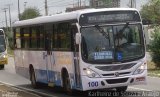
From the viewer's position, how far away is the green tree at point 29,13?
10916 cm

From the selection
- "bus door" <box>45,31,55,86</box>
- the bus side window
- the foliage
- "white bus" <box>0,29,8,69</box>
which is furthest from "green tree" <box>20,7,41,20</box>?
"bus door" <box>45,31,55,86</box>

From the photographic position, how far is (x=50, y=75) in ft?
64.1

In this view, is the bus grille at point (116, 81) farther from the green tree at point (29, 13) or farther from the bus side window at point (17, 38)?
the green tree at point (29, 13)

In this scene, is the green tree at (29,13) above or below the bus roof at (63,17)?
below

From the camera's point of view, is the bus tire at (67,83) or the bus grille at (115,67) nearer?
the bus grille at (115,67)

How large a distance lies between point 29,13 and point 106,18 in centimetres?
9599

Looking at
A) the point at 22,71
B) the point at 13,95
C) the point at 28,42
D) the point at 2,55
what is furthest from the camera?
the point at 2,55

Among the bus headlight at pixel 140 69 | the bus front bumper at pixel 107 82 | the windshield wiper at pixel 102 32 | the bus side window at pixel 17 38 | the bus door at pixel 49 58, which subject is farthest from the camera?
the bus side window at pixel 17 38

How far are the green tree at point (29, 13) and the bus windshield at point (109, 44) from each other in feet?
306

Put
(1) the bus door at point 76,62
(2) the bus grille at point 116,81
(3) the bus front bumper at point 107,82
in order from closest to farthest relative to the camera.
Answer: (3) the bus front bumper at point 107,82 → (2) the bus grille at point 116,81 → (1) the bus door at point 76,62

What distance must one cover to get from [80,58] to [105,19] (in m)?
1.41

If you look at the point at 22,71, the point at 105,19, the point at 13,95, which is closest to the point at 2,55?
the point at 22,71

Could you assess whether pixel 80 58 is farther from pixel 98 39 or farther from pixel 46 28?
pixel 46 28

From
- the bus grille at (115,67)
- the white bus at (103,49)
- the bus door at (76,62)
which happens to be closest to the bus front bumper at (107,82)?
the white bus at (103,49)
